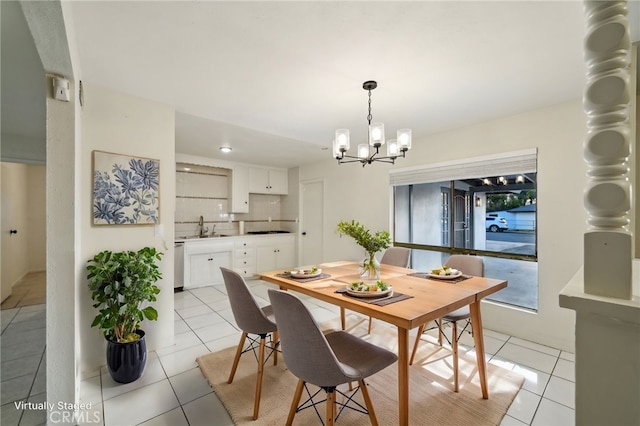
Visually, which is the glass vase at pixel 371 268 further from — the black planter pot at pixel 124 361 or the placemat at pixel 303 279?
the black planter pot at pixel 124 361

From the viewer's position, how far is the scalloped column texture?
0.71m

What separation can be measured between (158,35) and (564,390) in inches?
143

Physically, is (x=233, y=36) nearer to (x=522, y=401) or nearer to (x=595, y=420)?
(x=595, y=420)

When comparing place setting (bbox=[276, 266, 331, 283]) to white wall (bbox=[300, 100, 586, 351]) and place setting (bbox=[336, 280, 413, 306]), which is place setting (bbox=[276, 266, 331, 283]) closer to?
place setting (bbox=[336, 280, 413, 306])

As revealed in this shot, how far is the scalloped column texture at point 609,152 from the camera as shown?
707mm

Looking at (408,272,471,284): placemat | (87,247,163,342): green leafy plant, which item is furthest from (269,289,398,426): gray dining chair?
(87,247,163,342): green leafy plant

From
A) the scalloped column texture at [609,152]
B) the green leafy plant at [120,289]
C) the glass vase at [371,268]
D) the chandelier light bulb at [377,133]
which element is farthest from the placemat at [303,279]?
the scalloped column texture at [609,152]

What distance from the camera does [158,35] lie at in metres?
1.70

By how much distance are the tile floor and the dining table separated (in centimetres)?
48

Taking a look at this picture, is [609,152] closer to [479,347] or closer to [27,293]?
[479,347]

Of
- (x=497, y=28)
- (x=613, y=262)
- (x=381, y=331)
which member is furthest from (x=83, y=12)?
(x=381, y=331)

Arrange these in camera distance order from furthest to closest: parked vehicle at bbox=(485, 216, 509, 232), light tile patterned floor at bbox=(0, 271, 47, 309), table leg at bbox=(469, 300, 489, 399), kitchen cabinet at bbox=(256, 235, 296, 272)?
kitchen cabinet at bbox=(256, 235, 296, 272) < light tile patterned floor at bbox=(0, 271, 47, 309) < parked vehicle at bbox=(485, 216, 509, 232) < table leg at bbox=(469, 300, 489, 399)

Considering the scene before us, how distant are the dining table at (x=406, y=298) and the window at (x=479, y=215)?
1.23 meters

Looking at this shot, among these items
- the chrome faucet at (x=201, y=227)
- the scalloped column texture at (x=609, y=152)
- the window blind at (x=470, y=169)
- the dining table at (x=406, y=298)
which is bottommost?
the dining table at (x=406, y=298)
